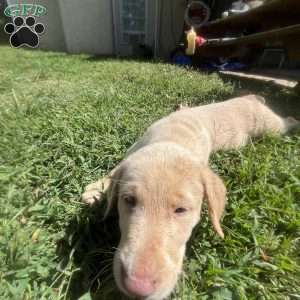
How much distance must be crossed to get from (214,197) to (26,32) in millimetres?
13882

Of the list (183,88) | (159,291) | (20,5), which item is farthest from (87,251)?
(20,5)

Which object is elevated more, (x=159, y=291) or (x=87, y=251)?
(x=159, y=291)

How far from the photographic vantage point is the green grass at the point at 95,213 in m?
1.83

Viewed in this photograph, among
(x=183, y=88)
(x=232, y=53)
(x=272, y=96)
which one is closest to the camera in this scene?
(x=272, y=96)

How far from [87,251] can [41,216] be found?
0.43m

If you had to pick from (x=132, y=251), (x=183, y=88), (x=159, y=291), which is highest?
(x=132, y=251)

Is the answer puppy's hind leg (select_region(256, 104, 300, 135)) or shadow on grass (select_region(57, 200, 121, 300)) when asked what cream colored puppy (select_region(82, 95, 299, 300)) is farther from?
puppy's hind leg (select_region(256, 104, 300, 135))

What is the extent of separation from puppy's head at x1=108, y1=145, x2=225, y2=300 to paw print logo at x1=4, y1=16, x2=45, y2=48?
12.9m

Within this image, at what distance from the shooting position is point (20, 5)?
12.6 metres

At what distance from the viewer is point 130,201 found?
1.90 meters

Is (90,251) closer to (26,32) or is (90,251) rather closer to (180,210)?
(180,210)

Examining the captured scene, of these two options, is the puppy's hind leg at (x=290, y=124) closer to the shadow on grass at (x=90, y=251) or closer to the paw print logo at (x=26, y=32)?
the shadow on grass at (x=90, y=251)

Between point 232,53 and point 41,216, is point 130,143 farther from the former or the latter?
point 232,53

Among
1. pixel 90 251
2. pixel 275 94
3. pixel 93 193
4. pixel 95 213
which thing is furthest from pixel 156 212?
pixel 275 94
